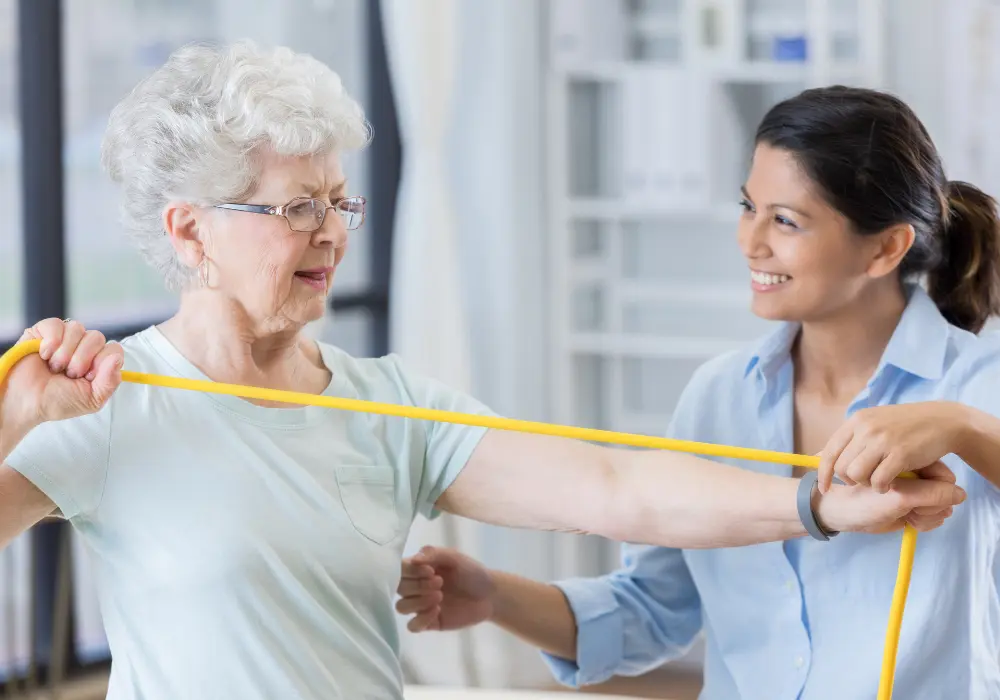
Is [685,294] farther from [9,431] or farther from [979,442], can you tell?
[9,431]

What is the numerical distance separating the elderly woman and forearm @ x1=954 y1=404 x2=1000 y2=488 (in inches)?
2.7

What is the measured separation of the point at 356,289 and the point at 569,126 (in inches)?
38.5

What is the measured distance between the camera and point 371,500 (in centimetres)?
170

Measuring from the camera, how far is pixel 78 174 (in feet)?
12.3

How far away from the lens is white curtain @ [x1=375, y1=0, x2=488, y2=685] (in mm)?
4398

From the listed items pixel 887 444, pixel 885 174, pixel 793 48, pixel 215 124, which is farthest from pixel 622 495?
pixel 793 48

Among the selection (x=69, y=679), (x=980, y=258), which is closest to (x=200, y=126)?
(x=980, y=258)

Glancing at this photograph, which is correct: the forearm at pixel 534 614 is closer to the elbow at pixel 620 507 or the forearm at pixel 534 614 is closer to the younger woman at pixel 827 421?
the younger woman at pixel 827 421

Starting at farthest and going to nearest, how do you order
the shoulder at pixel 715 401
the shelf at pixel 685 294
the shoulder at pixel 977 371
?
the shelf at pixel 685 294 → the shoulder at pixel 715 401 → the shoulder at pixel 977 371

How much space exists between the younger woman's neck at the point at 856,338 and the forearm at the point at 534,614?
1.73ft

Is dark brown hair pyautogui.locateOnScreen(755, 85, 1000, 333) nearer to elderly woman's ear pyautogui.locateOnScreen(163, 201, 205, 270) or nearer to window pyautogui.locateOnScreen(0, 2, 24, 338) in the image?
elderly woman's ear pyautogui.locateOnScreen(163, 201, 205, 270)

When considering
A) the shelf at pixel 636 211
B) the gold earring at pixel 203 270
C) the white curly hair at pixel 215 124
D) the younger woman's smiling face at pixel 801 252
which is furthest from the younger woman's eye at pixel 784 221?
the shelf at pixel 636 211

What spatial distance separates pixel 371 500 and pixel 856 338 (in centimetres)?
74

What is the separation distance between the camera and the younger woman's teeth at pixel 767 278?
1904 millimetres
